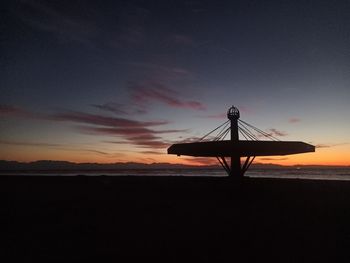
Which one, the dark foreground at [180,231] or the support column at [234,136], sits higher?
the support column at [234,136]

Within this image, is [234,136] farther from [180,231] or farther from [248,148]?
[180,231]

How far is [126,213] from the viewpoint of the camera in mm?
19406

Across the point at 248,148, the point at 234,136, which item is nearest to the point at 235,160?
the point at 234,136

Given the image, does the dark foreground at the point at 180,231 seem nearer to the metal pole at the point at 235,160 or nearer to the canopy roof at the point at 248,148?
the metal pole at the point at 235,160

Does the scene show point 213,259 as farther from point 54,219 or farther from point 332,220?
point 54,219

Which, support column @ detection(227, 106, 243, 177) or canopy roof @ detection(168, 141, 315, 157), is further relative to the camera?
support column @ detection(227, 106, 243, 177)

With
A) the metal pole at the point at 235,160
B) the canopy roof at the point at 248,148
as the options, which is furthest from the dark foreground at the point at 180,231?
the canopy roof at the point at 248,148

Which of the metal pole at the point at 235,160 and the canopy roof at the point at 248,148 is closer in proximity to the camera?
the canopy roof at the point at 248,148

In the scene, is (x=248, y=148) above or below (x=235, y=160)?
above

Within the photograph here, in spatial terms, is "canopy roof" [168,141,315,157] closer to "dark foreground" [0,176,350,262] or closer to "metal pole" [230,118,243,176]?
"dark foreground" [0,176,350,262]

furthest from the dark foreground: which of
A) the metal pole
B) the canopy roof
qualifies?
the canopy roof

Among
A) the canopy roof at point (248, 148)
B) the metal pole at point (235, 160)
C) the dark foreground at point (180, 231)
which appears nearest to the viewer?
the dark foreground at point (180, 231)

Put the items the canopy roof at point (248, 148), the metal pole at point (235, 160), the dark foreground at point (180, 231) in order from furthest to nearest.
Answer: the metal pole at point (235, 160) → the canopy roof at point (248, 148) → the dark foreground at point (180, 231)

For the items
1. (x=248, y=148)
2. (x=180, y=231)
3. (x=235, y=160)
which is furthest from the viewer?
(x=235, y=160)
